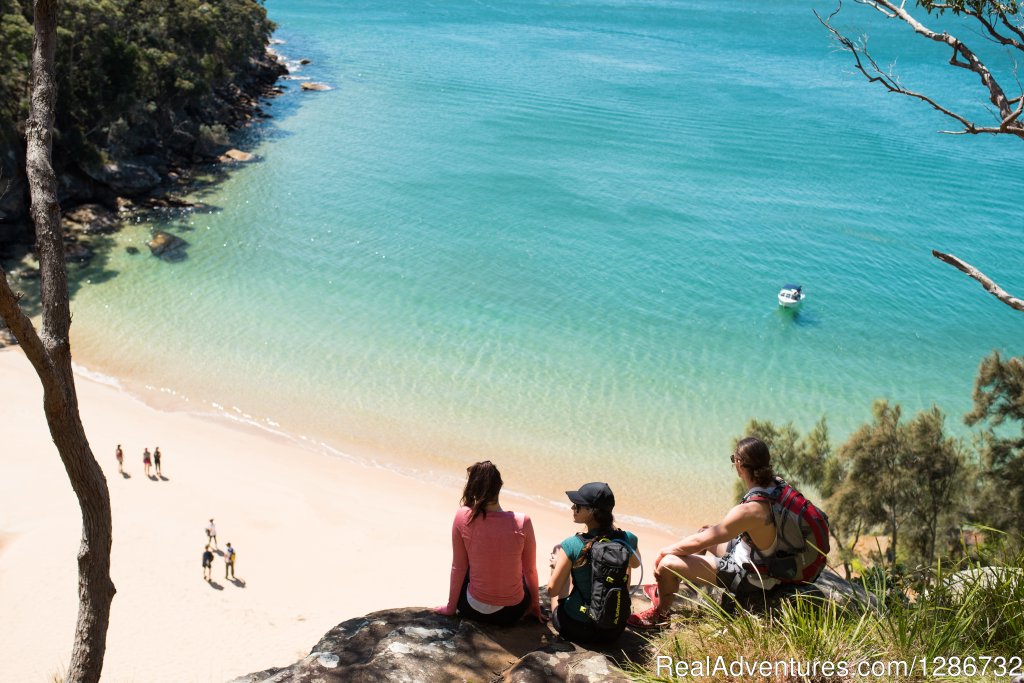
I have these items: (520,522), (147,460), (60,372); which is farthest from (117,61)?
(520,522)

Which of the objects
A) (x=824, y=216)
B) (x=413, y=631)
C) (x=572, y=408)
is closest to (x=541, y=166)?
(x=824, y=216)

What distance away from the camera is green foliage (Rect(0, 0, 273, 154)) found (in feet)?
83.5

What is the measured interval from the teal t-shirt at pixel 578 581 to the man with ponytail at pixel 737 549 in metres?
0.51

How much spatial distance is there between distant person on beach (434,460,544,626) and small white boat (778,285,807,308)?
25179mm

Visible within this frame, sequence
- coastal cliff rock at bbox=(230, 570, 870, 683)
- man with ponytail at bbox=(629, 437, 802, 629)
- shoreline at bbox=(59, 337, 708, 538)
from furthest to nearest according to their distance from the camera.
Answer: shoreline at bbox=(59, 337, 708, 538) → man with ponytail at bbox=(629, 437, 802, 629) → coastal cliff rock at bbox=(230, 570, 870, 683)

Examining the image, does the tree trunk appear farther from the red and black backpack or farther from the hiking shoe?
the red and black backpack

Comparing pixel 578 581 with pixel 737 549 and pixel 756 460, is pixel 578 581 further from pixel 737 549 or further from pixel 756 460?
pixel 756 460

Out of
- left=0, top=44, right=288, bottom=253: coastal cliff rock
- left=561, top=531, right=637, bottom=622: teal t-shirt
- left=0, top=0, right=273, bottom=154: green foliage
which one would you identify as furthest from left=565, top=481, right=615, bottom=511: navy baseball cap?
left=0, top=0, right=273, bottom=154: green foliage

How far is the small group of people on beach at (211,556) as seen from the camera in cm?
1463

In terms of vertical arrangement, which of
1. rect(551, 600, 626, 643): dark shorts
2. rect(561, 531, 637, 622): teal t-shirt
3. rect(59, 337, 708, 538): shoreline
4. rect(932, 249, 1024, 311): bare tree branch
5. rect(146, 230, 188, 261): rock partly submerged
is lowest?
rect(59, 337, 708, 538): shoreline

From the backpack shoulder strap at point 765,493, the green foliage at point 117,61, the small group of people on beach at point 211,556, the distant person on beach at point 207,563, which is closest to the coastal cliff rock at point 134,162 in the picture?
the green foliage at point 117,61

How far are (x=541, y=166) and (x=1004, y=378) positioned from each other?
32.0 m

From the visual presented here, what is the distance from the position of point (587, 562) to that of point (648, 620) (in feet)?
2.49

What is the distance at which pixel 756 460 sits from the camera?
5199 mm
